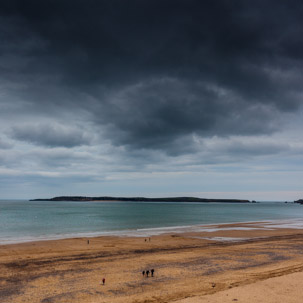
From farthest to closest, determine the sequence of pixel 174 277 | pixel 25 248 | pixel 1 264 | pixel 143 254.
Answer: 1. pixel 25 248
2. pixel 143 254
3. pixel 1 264
4. pixel 174 277

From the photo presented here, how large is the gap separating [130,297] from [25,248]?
24024 millimetres

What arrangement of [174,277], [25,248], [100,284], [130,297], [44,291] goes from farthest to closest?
[25,248] < [174,277] < [100,284] < [44,291] < [130,297]

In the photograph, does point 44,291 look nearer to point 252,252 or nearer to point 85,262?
point 85,262

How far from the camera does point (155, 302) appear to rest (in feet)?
52.7

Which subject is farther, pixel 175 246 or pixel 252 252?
pixel 175 246

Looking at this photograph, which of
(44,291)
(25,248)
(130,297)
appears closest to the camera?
(130,297)

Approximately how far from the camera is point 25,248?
35531 millimetres

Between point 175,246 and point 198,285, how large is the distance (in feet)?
60.1

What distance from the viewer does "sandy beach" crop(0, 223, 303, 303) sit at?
17.1 m

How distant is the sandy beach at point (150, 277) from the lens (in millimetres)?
17141

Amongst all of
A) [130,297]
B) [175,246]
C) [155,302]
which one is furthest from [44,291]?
[175,246]

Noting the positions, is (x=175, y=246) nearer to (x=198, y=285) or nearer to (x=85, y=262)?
(x=85, y=262)

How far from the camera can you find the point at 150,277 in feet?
70.9

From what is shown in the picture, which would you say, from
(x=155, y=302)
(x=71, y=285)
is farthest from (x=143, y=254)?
(x=155, y=302)
